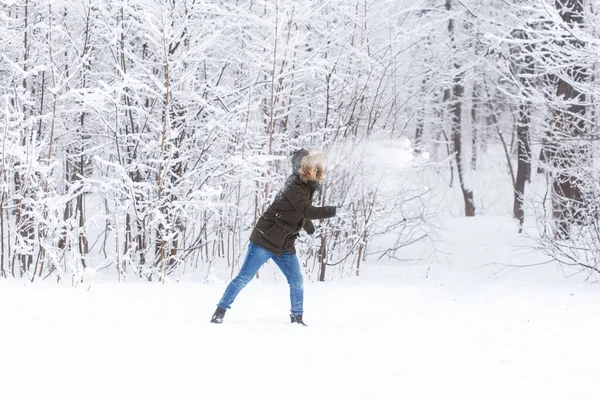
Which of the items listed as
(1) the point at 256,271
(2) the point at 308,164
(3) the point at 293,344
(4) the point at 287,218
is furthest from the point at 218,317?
(2) the point at 308,164

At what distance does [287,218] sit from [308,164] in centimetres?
46

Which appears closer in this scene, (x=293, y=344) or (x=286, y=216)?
(x=293, y=344)

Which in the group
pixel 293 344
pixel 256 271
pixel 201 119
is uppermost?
pixel 201 119

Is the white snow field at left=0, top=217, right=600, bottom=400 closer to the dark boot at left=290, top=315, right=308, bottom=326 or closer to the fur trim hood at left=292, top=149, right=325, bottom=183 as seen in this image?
the dark boot at left=290, top=315, right=308, bottom=326

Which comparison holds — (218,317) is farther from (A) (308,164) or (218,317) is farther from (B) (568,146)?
(B) (568,146)

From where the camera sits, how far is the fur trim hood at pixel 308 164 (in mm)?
4832

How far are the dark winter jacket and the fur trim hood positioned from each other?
3 cm

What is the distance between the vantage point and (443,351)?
4.27m

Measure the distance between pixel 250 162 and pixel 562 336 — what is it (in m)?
3.79

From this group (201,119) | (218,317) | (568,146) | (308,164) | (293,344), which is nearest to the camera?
(293,344)

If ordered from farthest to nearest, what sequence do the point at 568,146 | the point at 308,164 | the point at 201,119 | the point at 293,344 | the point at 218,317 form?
the point at 568,146
the point at 201,119
the point at 218,317
the point at 308,164
the point at 293,344

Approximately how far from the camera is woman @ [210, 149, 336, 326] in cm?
484

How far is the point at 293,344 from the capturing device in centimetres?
438

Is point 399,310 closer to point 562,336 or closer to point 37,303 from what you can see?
point 562,336
